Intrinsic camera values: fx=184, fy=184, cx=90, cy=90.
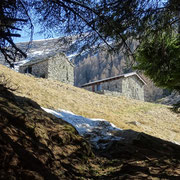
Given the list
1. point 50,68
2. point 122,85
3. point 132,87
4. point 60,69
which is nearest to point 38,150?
point 50,68

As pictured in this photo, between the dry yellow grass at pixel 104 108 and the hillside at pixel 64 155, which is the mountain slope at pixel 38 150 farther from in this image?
the dry yellow grass at pixel 104 108

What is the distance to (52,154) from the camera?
12.4 feet

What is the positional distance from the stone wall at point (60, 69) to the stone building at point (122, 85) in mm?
5704

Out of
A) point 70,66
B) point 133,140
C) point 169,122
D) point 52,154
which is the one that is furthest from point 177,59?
point 70,66

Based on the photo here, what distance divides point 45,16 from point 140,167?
4.32 metres

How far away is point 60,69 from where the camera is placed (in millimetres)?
26797

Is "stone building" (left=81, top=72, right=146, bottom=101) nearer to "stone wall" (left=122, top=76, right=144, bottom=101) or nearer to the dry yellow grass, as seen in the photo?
"stone wall" (left=122, top=76, right=144, bottom=101)

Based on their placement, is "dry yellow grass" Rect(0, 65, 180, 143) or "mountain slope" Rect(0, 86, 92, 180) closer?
"mountain slope" Rect(0, 86, 92, 180)

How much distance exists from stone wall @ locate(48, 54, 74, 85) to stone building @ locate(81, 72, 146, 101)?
5.70 meters

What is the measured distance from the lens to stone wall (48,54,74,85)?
1011 inches

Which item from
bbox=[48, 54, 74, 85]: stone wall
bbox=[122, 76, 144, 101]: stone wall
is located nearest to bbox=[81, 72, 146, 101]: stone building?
bbox=[122, 76, 144, 101]: stone wall

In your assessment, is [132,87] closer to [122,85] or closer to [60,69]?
[122,85]

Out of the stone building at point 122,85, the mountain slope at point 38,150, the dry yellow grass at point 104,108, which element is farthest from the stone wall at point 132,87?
the mountain slope at point 38,150

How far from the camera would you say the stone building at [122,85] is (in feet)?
101
